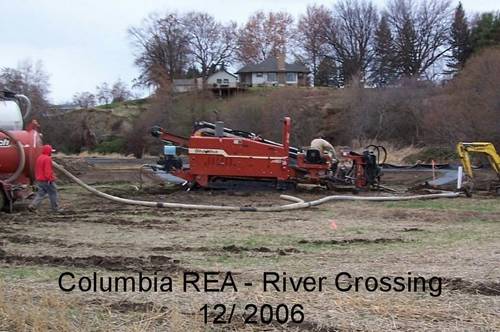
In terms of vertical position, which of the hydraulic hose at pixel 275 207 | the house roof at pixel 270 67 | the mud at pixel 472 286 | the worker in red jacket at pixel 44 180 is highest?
the house roof at pixel 270 67

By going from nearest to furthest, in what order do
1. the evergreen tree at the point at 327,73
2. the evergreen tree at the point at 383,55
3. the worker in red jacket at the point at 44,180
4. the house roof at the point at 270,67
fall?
the worker in red jacket at the point at 44,180 < the evergreen tree at the point at 383,55 < the evergreen tree at the point at 327,73 < the house roof at the point at 270,67

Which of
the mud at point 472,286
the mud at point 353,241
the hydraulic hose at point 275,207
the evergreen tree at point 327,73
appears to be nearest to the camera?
the mud at point 472,286

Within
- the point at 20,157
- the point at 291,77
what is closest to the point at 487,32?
the point at 291,77

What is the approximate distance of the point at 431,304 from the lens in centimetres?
693

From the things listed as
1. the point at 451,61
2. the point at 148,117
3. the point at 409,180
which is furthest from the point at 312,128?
the point at 409,180

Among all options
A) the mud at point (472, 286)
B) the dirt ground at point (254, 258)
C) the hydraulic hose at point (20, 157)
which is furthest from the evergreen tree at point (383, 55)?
the mud at point (472, 286)

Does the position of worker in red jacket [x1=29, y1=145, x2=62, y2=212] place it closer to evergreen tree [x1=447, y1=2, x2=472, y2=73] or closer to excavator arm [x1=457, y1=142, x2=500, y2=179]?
excavator arm [x1=457, y1=142, x2=500, y2=179]

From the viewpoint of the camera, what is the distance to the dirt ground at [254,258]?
642cm

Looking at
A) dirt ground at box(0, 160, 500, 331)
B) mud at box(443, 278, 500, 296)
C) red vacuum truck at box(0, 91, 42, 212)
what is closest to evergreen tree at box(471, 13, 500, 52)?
dirt ground at box(0, 160, 500, 331)

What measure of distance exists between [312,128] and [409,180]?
33.3 metres

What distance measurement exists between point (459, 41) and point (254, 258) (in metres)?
71.0

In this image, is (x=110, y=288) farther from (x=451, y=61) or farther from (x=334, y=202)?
(x=451, y=61)

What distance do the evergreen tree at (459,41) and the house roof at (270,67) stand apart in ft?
67.3

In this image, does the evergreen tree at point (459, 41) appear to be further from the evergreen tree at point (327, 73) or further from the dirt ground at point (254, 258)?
the dirt ground at point (254, 258)
